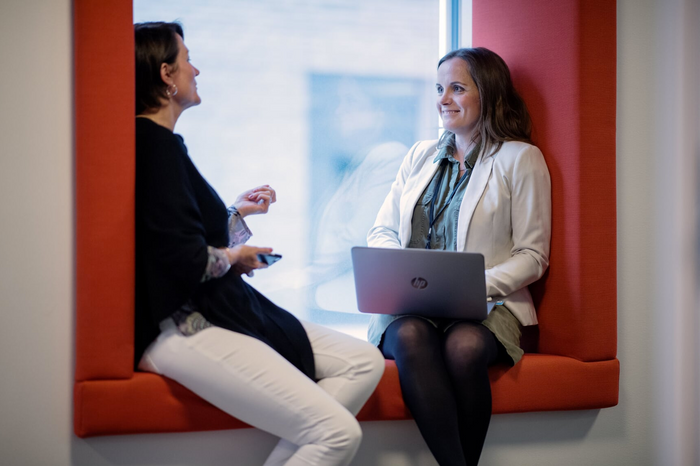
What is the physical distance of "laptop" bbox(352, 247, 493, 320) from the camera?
205 centimetres

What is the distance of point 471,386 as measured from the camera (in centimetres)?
206

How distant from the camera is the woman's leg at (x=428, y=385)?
1954 mm

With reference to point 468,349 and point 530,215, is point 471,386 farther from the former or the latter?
point 530,215

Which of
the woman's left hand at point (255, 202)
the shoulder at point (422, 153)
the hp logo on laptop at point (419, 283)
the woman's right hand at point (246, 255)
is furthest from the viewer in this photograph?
the shoulder at point (422, 153)

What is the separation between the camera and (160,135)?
6.21ft

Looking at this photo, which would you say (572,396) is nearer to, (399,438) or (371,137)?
(399,438)

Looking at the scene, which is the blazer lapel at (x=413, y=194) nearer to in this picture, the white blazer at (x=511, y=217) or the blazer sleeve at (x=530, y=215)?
the white blazer at (x=511, y=217)

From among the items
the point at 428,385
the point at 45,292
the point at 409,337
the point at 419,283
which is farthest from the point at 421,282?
the point at 45,292

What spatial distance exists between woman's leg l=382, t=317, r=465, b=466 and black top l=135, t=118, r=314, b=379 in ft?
0.99

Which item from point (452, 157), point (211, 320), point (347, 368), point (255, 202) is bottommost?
point (347, 368)

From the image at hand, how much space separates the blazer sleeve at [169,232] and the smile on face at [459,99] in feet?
3.75

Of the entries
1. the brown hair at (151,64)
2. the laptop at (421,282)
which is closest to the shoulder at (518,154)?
the laptop at (421,282)

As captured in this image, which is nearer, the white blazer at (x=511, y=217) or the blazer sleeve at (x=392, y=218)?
the white blazer at (x=511, y=217)

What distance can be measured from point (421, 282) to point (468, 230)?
0.42m
